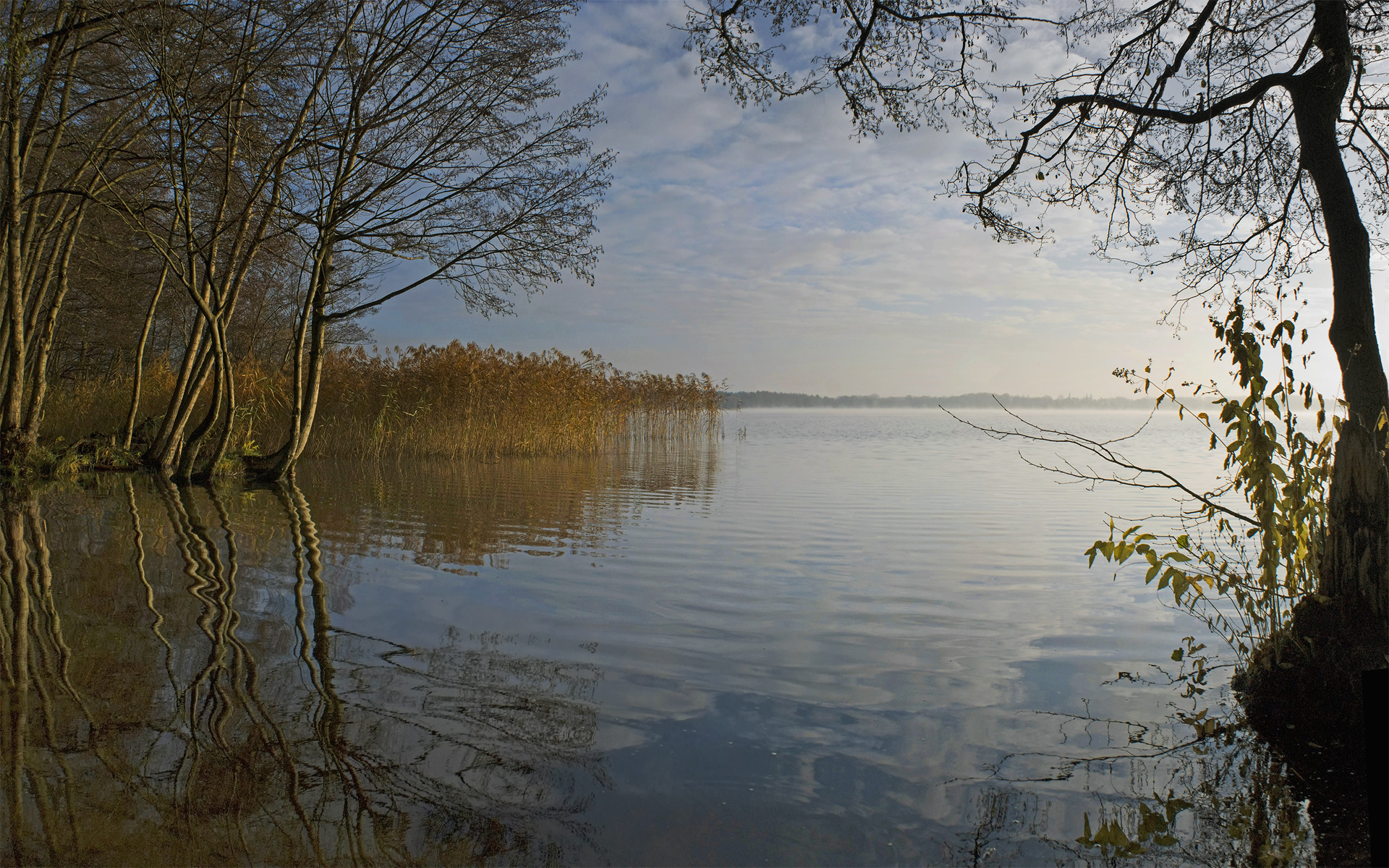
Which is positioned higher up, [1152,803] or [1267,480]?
[1267,480]

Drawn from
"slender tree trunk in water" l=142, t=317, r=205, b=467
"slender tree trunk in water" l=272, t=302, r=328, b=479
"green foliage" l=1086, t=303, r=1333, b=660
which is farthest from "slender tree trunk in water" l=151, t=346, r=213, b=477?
"green foliage" l=1086, t=303, r=1333, b=660

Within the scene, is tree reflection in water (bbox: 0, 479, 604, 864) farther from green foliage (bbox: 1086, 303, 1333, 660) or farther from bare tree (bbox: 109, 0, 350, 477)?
bare tree (bbox: 109, 0, 350, 477)

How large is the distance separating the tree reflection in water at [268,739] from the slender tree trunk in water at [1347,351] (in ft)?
10.8

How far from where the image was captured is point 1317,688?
3428 millimetres

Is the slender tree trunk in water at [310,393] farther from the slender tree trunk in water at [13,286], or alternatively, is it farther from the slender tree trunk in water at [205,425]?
the slender tree trunk in water at [13,286]

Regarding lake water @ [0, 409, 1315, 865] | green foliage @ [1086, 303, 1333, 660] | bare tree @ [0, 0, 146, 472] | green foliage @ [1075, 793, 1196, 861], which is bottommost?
green foliage @ [1075, 793, 1196, 861]

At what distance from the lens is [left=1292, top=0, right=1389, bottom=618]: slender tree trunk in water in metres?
3.50

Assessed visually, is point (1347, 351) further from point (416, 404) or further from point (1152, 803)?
point (416, 404)

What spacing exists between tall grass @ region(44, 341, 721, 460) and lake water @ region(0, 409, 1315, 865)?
9.30m

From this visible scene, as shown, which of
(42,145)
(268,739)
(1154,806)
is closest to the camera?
(1154,806)

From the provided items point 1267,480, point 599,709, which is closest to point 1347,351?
point 1267,480

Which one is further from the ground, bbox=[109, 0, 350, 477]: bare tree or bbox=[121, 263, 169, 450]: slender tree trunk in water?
bbox=[109, 0, 350, 477]: bare tree

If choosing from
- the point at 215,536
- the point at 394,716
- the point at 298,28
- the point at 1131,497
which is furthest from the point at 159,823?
the point at 1131,497

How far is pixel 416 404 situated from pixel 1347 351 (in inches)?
683
